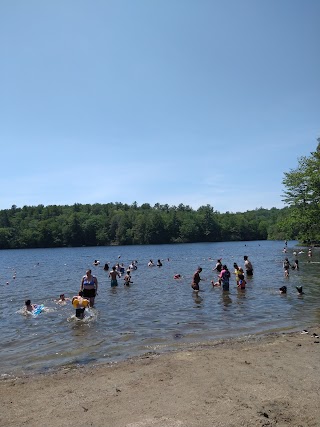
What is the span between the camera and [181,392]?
6914mm

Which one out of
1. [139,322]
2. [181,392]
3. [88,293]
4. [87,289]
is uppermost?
[87,289]

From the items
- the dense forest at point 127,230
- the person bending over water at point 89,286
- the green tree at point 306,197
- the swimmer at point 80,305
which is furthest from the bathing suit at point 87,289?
the dense forest at point 127,230

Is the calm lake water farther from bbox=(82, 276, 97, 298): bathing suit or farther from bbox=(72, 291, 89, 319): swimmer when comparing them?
bbox=(82, 276, 97, 298): bathing suit

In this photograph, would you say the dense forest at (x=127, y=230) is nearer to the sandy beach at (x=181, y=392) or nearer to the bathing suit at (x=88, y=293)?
the bathing suit at (x=88, y=293)

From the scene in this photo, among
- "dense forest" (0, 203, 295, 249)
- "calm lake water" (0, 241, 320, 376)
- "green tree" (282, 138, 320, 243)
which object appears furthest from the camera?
"dense forest" (0, 203, 295, 249)

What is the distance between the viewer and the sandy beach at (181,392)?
588cm

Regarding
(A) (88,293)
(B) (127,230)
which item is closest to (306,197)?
(A) (88,293)

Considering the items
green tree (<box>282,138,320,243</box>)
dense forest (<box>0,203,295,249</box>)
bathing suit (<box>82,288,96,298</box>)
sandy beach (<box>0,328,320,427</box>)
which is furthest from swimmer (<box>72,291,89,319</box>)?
dense forest (<box>0,203,295,249</box>)

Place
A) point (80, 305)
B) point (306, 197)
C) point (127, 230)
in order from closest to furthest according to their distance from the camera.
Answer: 1. point (80, 305)
2. point (306, 197)
3. point (127, 230)

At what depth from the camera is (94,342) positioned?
11.3 m

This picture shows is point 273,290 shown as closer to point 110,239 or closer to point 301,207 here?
point 301,207

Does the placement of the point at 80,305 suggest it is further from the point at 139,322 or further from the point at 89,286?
the point at 139,322

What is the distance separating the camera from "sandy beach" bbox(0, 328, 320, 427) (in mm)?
5883

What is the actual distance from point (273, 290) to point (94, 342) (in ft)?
43.1
